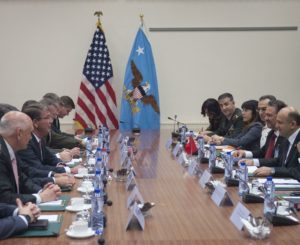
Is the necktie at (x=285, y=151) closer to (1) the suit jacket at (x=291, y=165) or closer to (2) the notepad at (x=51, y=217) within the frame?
(1) the suit jacket at (x=291, y=165)

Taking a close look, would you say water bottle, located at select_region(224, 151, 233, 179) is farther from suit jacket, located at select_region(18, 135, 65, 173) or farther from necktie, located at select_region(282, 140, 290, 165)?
suit jacket, located at select_region(18, 135, 65, 173)

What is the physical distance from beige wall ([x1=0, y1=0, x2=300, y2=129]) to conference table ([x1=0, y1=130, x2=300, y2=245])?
402cm

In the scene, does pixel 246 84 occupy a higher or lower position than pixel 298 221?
higher

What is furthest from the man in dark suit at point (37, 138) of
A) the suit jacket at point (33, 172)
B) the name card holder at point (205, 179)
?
the name card holder at point (205, 179)

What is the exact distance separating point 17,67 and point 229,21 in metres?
3.52

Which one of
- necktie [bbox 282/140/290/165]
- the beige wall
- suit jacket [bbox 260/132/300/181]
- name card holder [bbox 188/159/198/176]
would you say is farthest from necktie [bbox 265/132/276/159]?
the beige wall

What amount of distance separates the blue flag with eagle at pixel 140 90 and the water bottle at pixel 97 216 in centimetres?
487

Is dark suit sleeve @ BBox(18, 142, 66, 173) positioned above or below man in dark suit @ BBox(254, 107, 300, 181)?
below

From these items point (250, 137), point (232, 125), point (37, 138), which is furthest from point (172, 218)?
point (232, 125)

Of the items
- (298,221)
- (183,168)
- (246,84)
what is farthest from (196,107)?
(298,221)

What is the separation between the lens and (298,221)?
2.29 m

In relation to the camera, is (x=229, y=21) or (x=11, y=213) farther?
(x=229, y=21)

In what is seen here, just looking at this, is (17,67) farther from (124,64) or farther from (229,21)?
(229,21)

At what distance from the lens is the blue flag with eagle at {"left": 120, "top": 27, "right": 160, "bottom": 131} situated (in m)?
7.15
